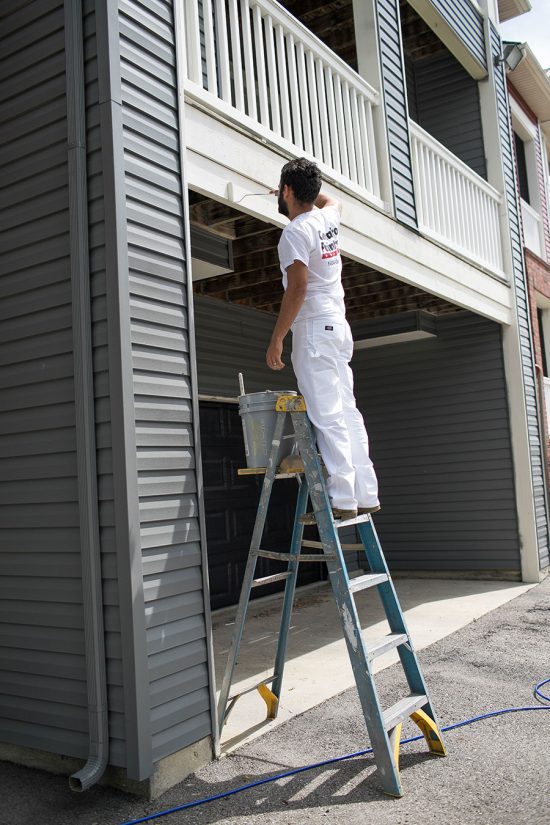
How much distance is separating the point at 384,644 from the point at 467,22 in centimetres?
771

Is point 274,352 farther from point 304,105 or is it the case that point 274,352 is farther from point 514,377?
point 514,377

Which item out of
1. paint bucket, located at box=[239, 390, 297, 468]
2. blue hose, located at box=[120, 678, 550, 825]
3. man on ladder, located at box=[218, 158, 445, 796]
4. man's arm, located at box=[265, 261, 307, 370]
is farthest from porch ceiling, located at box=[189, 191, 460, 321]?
blue hose, located at box=[120, 678, 550, 825]

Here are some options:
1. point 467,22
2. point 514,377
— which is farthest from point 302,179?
point 467,22

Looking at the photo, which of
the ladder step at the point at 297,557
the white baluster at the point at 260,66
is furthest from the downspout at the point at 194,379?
the white baluster at the point at 260,66

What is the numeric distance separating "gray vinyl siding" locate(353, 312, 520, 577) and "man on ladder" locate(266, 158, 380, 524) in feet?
18.3

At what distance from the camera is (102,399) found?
10.8ft

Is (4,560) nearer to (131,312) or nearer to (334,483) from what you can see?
(131,312)

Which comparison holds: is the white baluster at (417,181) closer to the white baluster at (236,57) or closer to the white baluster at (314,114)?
the white baluster at (314,114)

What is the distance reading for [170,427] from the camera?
11.4ft

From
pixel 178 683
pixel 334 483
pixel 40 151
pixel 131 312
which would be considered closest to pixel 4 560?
pixel 178 683

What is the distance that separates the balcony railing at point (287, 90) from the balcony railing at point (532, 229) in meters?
5.87

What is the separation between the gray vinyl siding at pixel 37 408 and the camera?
339 cm

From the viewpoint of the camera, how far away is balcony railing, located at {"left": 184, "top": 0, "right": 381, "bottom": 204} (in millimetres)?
4254

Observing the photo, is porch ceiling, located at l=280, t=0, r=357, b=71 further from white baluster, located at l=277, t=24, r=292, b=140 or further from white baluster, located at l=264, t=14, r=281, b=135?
white baluster, located at l=264, t=14, r=281, b=135
